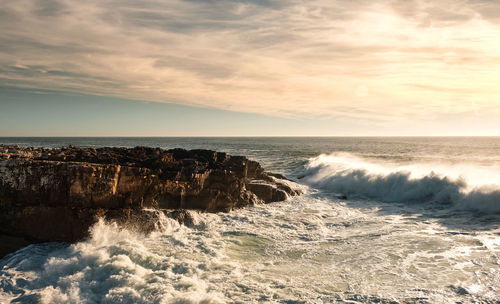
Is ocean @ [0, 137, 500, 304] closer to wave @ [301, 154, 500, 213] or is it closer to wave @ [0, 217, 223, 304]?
wave @ [0, 217, 223, 304]

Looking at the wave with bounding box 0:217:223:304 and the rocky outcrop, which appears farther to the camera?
the rocky outcrop

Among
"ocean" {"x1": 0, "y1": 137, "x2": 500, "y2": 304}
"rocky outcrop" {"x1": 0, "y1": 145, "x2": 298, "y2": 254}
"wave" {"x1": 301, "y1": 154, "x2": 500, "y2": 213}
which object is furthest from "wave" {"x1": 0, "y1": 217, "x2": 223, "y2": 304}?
"wave" {"x1": 301, "y1": 154, "x2": 500, "y2": 213}

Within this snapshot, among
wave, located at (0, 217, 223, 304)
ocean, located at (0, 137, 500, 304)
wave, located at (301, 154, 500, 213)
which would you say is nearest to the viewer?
wave, located at (0, 217, 223, 304)

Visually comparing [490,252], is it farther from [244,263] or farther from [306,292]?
[244,263]

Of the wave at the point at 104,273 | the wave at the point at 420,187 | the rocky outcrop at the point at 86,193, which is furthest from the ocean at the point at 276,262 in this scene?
the wave at the point at 420,187

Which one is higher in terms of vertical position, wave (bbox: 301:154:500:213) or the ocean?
wave (bbox: 301:154:500:213)

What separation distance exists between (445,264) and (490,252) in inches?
74.1

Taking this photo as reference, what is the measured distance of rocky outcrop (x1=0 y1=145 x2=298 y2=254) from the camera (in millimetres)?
7719

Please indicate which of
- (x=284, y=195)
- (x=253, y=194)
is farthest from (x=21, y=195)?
(x=284, y=195)

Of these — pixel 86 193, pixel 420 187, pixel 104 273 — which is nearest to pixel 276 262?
pixel 104 273

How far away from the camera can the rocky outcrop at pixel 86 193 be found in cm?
772

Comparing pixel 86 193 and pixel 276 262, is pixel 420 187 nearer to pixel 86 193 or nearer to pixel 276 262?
pixel 276 262

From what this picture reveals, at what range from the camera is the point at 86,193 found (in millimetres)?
→ 8234

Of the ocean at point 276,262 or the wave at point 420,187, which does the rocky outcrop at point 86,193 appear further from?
the wave at point 420,187
